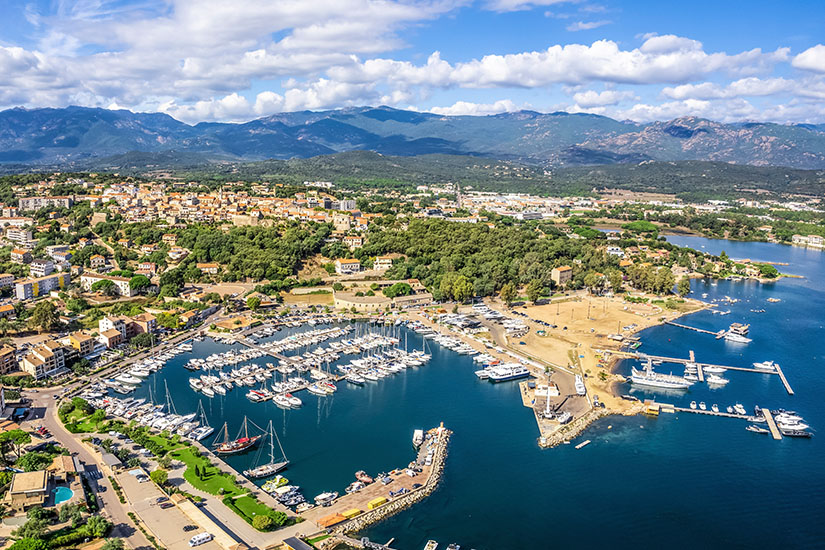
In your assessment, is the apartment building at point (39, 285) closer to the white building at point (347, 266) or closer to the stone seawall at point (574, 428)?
the white building at point (347, 266)

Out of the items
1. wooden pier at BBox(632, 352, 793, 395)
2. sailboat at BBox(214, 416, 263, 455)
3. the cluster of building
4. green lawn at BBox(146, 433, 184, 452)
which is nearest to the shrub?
sailboat at BBox(214, 416, 263, 455)

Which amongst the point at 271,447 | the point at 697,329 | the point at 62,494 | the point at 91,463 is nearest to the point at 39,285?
the point at 91,463

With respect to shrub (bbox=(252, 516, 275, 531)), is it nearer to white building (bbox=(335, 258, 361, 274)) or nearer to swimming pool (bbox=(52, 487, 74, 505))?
swimming pool (bbox=(52, 487, 74, 505))

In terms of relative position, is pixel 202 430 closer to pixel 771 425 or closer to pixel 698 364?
pixel 771 425

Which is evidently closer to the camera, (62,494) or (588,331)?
(62,494)

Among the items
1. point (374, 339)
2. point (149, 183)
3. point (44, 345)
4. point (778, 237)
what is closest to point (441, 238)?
point (374, 339)

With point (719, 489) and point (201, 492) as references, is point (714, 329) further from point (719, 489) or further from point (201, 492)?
point (201, 492)
